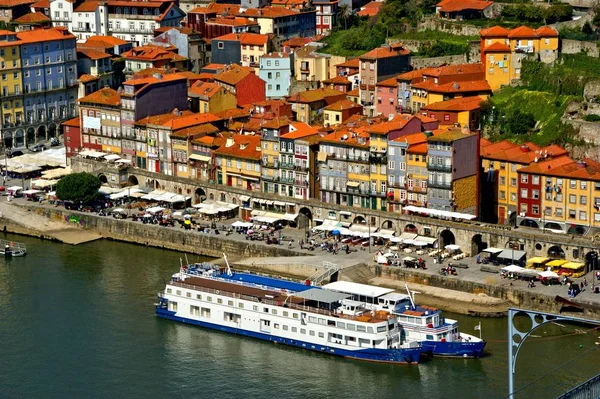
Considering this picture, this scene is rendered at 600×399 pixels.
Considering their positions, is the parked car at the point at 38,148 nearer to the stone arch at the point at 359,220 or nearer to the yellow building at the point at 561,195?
the stone arch at the point at 359,220

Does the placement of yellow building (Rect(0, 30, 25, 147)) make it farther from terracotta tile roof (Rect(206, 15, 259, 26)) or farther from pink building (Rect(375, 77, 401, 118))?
pink building (Rect(375, 77, 401, 118))

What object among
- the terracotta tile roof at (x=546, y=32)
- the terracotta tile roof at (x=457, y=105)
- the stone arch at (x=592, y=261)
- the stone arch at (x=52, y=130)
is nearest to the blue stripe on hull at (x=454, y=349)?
the stone arch at (x=592, y=261)

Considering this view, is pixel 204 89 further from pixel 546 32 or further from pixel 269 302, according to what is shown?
pixel 269 302

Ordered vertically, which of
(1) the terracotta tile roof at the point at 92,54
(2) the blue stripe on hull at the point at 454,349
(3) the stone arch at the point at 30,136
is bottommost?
(2) the blue stripe on hull at the point at 454,349

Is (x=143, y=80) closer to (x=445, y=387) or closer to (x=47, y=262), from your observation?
(x=47, y=262)

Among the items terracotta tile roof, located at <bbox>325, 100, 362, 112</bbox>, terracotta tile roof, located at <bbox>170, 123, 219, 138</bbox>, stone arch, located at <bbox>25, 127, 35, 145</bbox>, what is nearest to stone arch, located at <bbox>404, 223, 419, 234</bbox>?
terracotta tile roof, located at <bbox>325, 100, 362, 112</bbox>

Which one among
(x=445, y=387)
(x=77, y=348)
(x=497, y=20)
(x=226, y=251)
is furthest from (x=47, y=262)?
(x=497, y=20)

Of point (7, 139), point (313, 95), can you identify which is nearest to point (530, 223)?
point (313, 95)
